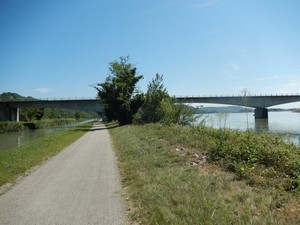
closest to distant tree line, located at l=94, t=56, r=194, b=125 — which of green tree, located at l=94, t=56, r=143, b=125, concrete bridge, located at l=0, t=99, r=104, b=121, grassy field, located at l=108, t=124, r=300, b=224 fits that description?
green tree, located at l=94, t=56, r=143, b=125

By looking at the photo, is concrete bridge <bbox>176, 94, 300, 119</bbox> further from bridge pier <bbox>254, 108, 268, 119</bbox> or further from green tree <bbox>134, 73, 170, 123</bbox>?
green tree <bbox>134, 73, 170, 123</bbox>

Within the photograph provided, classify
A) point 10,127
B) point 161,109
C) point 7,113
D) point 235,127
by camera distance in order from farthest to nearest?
point 7,113 < point 10,127 < point 161,109 < point 235,127

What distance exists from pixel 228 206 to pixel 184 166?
4.02m

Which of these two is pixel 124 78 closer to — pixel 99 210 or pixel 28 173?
pixel 28 173

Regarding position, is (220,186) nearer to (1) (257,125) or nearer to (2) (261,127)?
(2) (261,127)

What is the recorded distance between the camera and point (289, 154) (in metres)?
7.68

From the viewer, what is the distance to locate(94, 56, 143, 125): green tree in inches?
1778

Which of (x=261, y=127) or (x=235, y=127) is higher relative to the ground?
(x=235, y=127)

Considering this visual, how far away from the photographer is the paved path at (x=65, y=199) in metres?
5.65

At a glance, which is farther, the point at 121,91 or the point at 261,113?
the point at 261,113

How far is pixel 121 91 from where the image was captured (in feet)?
153

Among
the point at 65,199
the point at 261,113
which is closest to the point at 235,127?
the point at 65,199

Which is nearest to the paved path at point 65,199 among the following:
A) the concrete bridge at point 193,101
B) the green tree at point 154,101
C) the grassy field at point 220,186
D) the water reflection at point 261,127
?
the grassy field at point 220,186

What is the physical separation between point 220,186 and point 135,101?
125ft
